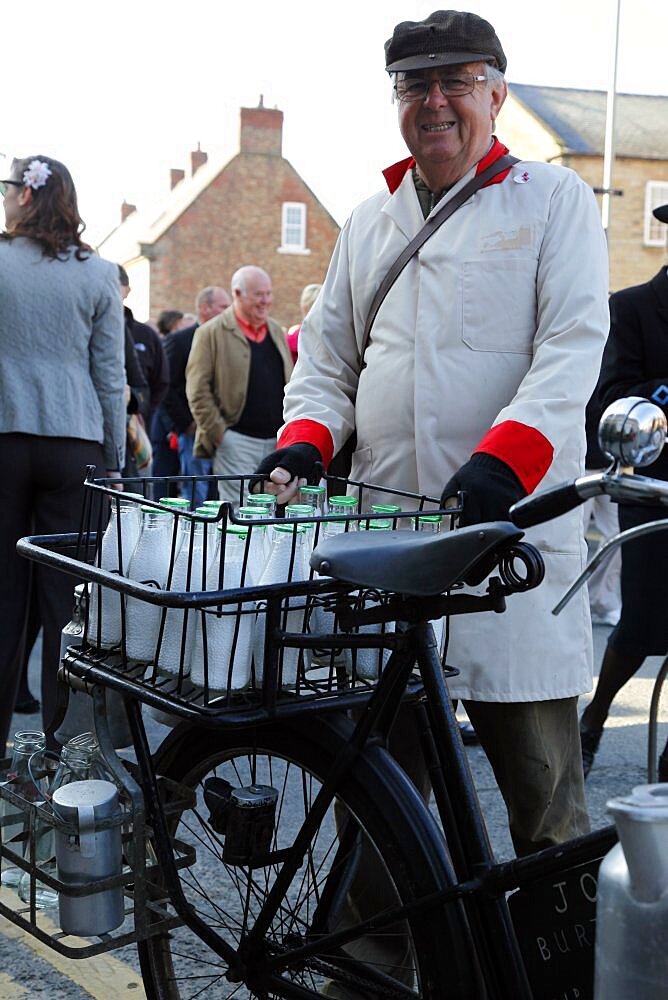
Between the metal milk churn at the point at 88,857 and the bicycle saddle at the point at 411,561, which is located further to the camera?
the metal milk churn at the point at 88,857

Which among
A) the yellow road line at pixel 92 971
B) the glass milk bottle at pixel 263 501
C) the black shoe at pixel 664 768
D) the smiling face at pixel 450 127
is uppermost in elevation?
the smiling face at pixel 450 127

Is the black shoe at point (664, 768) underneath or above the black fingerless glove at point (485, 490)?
underneath

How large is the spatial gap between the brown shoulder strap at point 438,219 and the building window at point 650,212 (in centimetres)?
3646

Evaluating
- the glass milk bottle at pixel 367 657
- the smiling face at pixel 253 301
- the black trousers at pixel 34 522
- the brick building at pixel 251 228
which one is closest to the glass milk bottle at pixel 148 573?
the glass milk bottle at pixel 367 657

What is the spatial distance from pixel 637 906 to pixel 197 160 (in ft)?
177

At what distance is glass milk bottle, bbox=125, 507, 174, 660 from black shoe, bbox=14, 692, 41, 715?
3.33 m

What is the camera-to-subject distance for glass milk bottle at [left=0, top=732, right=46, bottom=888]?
2.41 m

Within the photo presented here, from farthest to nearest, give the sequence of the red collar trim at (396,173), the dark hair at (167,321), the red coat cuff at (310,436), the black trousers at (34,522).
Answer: the dark hair at (167,321) → the black trousers at (34,522) → the red collar trim at (396,173) → the red coat cuff at (310,436)

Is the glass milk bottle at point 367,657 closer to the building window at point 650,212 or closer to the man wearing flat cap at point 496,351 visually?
the man wearing flat cap at point 496,351

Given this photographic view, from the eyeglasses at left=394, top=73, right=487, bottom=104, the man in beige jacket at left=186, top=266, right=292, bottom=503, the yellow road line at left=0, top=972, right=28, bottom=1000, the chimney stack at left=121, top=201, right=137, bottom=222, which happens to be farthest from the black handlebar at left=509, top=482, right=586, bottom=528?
the chimney stack at left=121, top=201, right=137, bottom=222

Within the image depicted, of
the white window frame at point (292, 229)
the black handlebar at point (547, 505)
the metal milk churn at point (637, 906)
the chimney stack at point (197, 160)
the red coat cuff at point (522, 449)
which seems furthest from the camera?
the chimney stack at point (197, 160)

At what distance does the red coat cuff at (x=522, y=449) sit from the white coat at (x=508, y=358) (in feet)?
0.30

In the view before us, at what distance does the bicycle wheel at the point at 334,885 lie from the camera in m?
2.02

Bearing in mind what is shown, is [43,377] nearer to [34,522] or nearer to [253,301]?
[34,522]
